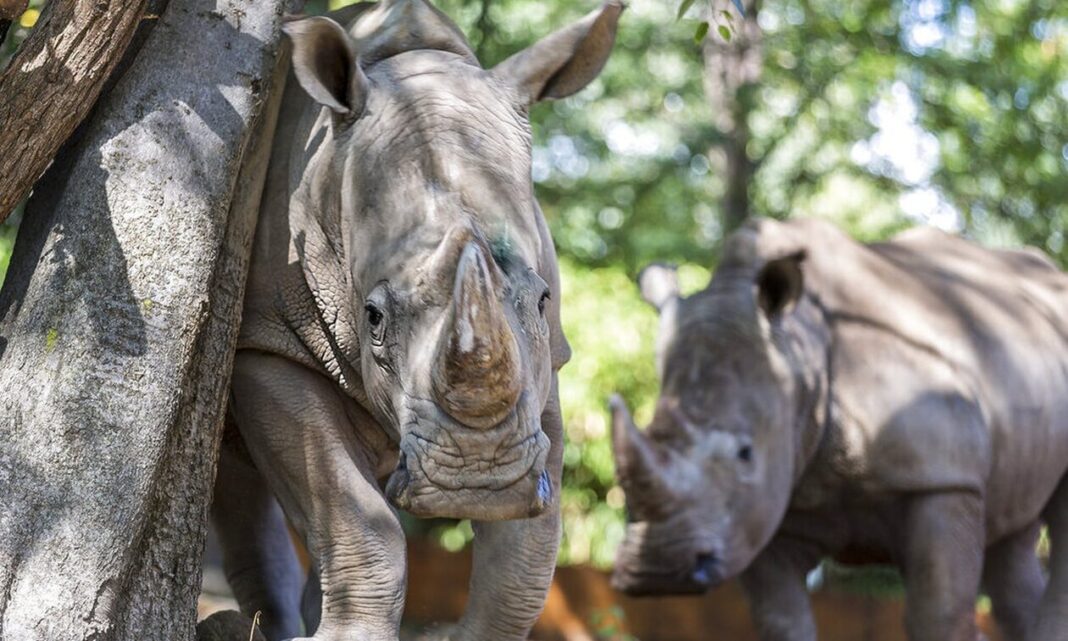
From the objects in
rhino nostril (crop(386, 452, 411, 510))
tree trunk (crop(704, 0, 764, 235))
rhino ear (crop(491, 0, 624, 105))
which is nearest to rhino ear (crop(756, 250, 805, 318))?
rhino ear (crop(491, 0, 624, 105))

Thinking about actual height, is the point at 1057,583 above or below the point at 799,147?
above

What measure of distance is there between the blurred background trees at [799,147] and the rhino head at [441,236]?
7.59 m

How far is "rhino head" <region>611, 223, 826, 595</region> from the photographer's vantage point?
7.75m

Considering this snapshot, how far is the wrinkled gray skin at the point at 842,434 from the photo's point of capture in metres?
7.81

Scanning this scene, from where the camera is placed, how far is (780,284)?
830 centimetres

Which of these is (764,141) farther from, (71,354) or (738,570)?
(71,354)

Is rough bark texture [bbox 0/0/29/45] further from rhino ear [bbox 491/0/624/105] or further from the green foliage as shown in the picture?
the green foliage

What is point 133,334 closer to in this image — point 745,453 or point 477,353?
point 477,353

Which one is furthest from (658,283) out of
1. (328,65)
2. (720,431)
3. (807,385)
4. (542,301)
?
(542,301)

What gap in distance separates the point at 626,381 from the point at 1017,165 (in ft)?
13.3

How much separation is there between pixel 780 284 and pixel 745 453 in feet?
2.86

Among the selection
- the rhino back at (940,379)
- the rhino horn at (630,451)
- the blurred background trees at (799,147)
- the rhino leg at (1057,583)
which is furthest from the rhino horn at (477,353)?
the blurred background trees at (799,147)

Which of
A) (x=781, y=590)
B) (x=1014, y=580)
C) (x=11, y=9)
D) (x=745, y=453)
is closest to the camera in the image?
(x=11, y=9)

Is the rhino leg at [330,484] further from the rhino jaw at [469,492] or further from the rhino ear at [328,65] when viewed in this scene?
the rhino ear at [328,65]
